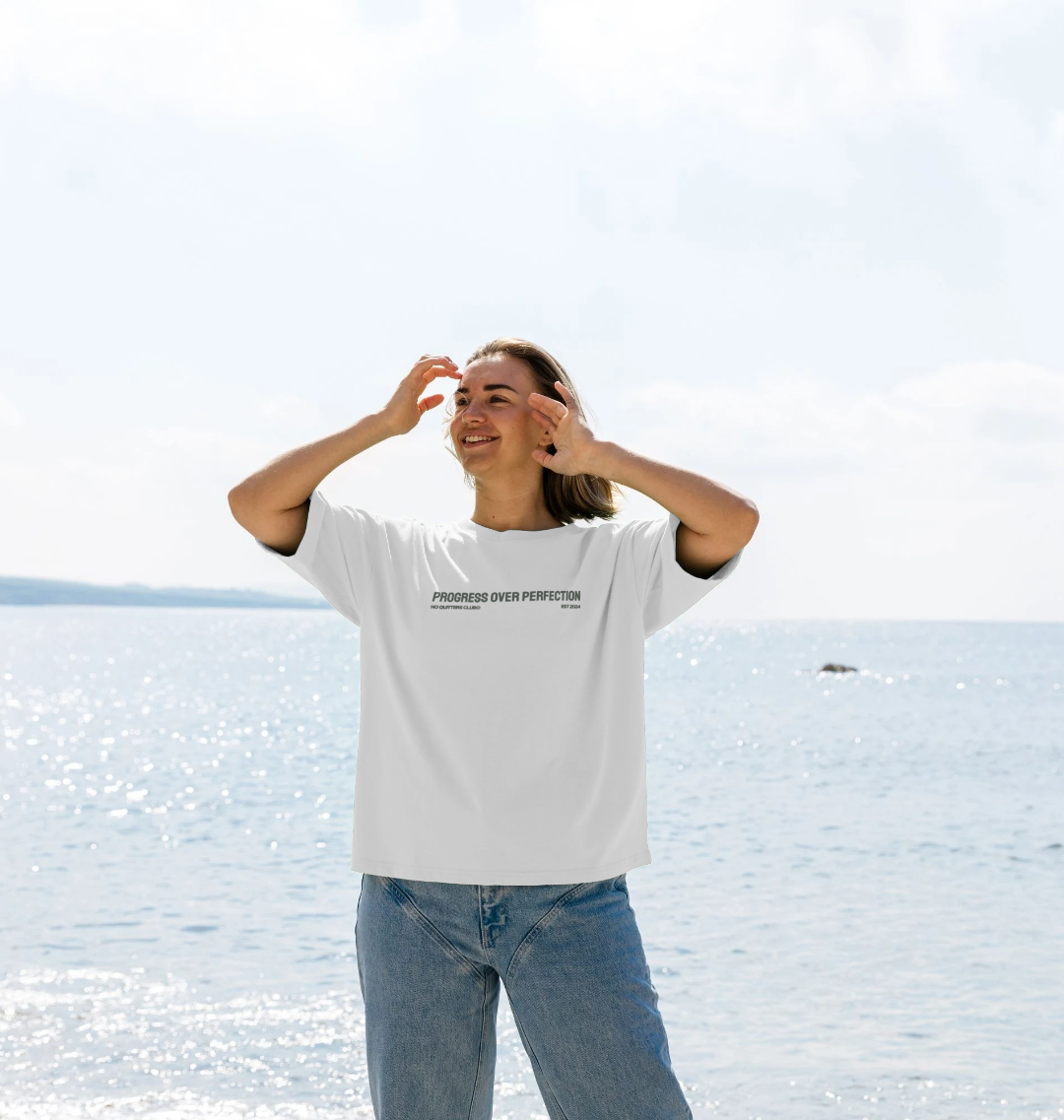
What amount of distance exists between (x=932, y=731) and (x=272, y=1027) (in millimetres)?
34990

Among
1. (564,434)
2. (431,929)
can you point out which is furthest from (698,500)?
(431,929)

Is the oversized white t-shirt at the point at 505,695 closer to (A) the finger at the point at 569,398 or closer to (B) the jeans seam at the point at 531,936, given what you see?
(B) the jeans seam at the point at 531,936

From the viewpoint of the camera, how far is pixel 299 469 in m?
3.17

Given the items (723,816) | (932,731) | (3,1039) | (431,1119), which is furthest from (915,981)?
(932,731)

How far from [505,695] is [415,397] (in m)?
0.81

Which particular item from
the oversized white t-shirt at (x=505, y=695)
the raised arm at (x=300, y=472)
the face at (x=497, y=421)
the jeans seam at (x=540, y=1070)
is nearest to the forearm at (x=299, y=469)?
the raised arm at (x=300, y=472)

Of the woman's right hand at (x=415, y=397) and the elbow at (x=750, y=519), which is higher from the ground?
the woman's right hand at (x=415, y=397)

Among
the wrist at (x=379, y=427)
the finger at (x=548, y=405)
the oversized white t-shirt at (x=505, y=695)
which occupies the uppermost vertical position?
the finger at (x=548, y=405)

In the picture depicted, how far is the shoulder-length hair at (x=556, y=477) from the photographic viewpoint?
11.2 feet

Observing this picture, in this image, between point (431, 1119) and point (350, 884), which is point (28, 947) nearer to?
point (350, 884)

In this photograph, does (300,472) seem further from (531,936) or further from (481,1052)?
(481,1052)

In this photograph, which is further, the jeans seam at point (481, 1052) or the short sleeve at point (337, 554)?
the short sleeve at point (337, 554)

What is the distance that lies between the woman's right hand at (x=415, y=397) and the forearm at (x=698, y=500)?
0.57 meters

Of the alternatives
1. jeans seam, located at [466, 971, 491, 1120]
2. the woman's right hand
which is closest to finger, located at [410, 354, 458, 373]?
the woman's right hand
